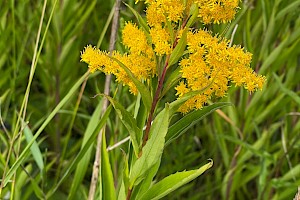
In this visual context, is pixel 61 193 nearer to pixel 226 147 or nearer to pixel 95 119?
pixel 95 119

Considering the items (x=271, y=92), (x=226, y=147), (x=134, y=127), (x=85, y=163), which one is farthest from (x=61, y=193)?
(x=134, y=127)

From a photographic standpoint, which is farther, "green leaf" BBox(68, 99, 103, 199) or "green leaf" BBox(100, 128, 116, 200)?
"green leaf" BBox(68, 99, 103, 199)

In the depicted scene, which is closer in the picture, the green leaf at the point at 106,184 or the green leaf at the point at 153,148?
the green leaf at the point at 153,148

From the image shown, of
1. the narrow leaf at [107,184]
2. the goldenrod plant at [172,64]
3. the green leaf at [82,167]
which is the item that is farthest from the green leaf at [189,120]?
the green leaf at [82,167]

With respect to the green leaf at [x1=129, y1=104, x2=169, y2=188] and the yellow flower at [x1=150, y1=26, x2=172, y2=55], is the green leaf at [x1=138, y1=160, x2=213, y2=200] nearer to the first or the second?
the green leaf at [x1=129, y1=104, x2=169, y2=188]

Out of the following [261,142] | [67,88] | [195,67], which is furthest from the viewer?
[67,88]

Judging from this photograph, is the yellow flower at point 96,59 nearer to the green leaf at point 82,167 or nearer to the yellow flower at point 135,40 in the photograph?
the yellow flower at point 135,40

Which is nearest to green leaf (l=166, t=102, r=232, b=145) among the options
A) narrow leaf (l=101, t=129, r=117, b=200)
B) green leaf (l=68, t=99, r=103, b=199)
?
narrow leaf (l=101, t=129, r=117, b=200)
